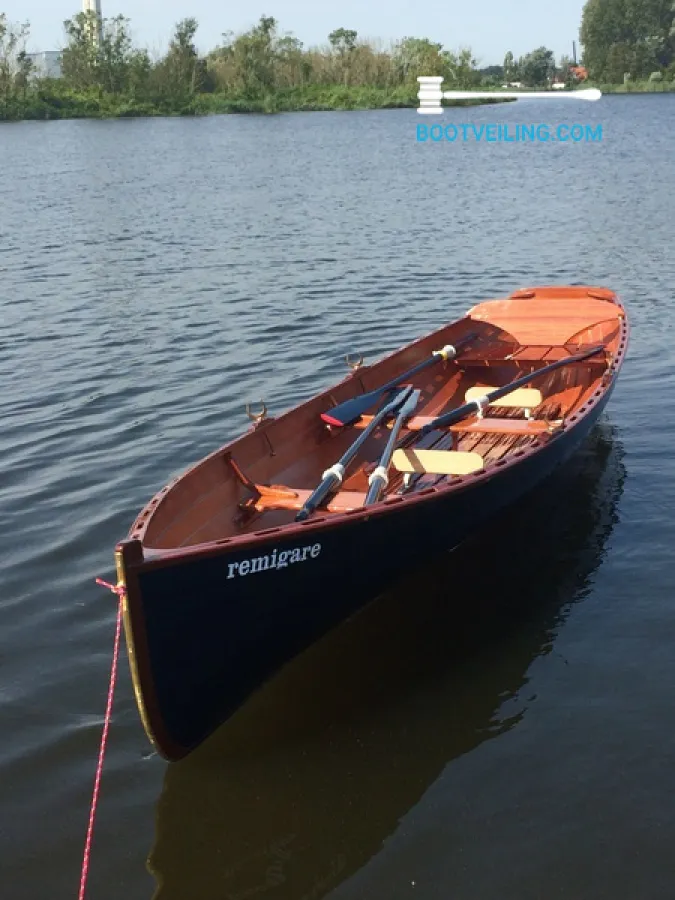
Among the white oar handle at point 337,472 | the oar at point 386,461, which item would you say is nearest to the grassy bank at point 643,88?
the oar at point 386,461

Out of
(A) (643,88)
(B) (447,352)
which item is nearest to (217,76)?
(A) (643,88)

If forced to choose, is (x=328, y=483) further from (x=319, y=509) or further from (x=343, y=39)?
(x=343, y=39)

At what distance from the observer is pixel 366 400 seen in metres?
9.55

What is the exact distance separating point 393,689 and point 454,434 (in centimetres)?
357

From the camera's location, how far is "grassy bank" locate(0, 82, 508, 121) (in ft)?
265

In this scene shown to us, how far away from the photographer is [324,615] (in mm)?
6770

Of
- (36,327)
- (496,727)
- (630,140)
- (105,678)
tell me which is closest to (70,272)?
(36,327)

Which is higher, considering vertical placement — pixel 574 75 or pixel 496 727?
pixel 574 75

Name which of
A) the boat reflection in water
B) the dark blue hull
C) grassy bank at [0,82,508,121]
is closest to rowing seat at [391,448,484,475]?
the dark blue hull

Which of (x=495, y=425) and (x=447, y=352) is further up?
(x=447, y=352)

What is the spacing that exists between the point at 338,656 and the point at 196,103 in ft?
280

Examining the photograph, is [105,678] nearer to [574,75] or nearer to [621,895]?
[621,895]

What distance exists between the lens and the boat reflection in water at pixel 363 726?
5.66m


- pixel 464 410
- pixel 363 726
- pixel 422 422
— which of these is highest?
pixel 464 410
